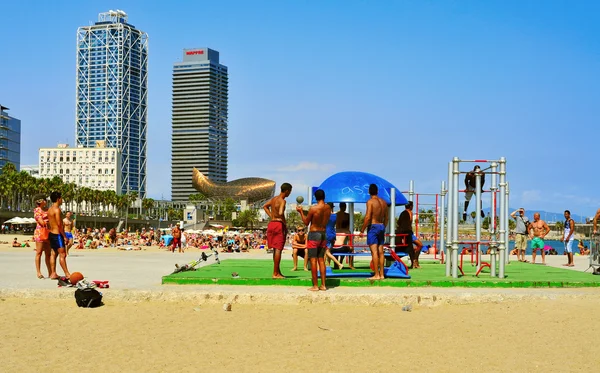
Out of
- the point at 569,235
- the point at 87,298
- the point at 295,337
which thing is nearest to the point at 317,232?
the point at 295,337

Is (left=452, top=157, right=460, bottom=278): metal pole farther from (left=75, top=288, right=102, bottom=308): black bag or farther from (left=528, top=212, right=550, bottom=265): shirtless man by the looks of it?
(left=528, top=212, right=550, bottom=265): shirtless man

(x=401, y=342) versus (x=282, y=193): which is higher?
(x=282, y=193)

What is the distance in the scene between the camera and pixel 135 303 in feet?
34.0

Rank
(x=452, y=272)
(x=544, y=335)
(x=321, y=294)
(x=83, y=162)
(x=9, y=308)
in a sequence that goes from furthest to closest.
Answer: (x=83, y=162) → (x=452, y=272) → (x=321, y=294) → (x=9, y=308) → (x=544, y=335)

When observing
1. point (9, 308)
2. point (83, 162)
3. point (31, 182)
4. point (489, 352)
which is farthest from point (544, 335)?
point (83, 162)

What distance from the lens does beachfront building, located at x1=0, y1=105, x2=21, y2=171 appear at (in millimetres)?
126875

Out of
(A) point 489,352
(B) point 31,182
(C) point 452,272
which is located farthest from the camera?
(B) point 31,182

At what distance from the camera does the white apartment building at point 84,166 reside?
188250mm

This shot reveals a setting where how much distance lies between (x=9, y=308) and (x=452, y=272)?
301 inches

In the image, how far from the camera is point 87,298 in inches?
393

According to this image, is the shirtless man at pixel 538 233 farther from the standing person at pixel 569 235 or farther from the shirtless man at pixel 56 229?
the shirtless man at pixel 56 229

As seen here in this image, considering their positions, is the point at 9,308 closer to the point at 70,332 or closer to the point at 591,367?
the point at 70,332

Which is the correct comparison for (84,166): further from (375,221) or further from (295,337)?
(295,337)

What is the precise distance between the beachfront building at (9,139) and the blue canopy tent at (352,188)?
4806 inches
